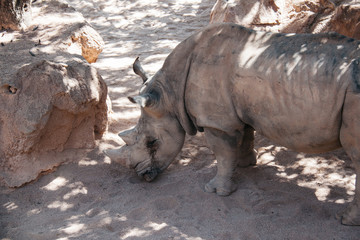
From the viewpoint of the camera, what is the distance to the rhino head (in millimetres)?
4953

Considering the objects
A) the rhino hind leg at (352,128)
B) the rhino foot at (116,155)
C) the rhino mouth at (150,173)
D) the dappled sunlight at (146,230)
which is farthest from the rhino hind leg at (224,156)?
the rhino hind leg at (352,128)

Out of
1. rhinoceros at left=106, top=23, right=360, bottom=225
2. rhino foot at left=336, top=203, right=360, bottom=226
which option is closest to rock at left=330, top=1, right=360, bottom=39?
rhinoceros at left=106, top=23, right=360, bottom=225

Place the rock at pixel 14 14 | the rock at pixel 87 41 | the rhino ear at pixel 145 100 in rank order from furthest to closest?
1. the rock at pixel 87 41
2. the rock at pixel 14 14
3. the rhino ear at pixel 145 100

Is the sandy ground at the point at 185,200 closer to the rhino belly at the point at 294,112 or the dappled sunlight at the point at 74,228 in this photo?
the dappled sunlight at the point at 74,228

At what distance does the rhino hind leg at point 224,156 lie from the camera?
15.3 feet

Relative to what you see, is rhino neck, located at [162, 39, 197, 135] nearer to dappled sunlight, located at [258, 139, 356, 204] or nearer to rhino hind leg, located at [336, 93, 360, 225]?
dappled sunlight, located at [258, 139, 356, 204]

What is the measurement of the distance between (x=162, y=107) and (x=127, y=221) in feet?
4.21

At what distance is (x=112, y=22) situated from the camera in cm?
1081

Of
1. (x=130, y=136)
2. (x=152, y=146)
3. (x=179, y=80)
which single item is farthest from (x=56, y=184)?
(x=179, y=80)

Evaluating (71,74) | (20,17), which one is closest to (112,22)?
(20,17)

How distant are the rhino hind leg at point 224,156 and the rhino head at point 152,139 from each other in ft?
1.54

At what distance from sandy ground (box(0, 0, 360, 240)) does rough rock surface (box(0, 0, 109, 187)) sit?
8.0 inches

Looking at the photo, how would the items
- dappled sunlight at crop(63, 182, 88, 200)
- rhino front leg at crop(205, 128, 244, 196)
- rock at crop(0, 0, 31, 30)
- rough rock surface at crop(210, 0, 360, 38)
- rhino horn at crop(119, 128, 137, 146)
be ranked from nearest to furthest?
rhino front leg at crop(205, 128, 244, 196)
dappled sunlight at crop(63, 182, 88, 200)
rhino horn at crop(119, 128, 137, 146)
rock at crop(0, 0, 31, 30)
rough rock surface at crop(210, 0, 360, 38)

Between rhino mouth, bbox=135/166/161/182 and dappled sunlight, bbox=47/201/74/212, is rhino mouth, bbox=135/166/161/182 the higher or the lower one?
the higher one
